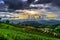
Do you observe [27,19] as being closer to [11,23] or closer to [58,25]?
[11,23]

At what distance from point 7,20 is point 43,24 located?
20.5 feet

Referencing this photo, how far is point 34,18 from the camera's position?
102ft

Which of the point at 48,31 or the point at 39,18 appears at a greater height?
the point at 39,18

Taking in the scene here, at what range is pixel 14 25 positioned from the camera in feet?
98.2

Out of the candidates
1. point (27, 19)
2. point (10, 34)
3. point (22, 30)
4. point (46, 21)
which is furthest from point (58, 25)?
point (10, 34)

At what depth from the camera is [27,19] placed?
31188 mm

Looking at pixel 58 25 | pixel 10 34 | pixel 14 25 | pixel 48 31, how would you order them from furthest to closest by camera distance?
pixel 58 25 → pixel 14 25 → pixel 48 31 → pixel 10 34

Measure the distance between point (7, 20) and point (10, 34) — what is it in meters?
7.62

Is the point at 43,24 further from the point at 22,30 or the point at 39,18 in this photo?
the point at 22,30

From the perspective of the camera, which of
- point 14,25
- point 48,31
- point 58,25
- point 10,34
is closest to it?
point 10,34

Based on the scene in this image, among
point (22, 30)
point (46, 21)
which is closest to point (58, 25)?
point (46, 21)

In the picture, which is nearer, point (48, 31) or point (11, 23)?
point (48, 31)

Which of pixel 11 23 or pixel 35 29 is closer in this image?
pixel 35 29

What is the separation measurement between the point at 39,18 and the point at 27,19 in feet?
7.23
